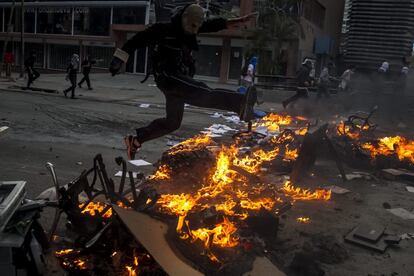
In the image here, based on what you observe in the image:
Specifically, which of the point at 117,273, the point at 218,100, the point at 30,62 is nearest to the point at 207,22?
the point at 218,100

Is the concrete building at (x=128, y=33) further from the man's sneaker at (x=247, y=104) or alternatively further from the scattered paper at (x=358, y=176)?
the man's sneaker at (x=247, y=104)

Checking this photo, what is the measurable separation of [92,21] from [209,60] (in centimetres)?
1064

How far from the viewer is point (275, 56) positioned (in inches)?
880

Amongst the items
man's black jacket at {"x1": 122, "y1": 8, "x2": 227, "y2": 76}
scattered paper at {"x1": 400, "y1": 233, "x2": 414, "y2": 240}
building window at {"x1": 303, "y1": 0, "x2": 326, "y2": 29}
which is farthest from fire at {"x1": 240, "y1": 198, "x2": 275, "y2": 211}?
building window at {"x1": 303, "y1": 0, "x2": 326, "y2": 29}

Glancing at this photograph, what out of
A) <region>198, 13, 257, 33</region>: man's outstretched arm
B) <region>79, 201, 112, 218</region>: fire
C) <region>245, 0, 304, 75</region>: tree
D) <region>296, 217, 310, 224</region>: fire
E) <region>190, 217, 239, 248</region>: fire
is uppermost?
<region>245, 0, 304, 75</region>: tree

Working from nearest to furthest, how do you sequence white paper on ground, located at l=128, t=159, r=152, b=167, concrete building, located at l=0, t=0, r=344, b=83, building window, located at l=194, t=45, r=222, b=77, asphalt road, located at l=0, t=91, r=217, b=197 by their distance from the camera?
asphalt road, located at l=0, t=91, r=217, b=197 < white paper on ground, located at l=128, t=159, r=152, b=167 < concrete building, located at l=0, t=0, r=344, b=83 < building window, located at l=194, t=45, r=222, b=77

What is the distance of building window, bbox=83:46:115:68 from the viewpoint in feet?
110

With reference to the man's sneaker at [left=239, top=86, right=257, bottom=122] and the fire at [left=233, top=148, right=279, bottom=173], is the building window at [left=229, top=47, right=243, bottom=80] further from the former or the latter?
the man's sneaker at [left=239, top=86, right=257, bottom=122]

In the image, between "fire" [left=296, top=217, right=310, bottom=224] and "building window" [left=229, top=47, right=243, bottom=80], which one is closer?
"fire" [left=296, top=217, right=310, bottom=224]

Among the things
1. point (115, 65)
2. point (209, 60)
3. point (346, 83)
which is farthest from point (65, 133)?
point (209, 60)

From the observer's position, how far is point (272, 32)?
2198 centimetres

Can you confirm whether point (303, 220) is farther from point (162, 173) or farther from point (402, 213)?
point (162, 173)

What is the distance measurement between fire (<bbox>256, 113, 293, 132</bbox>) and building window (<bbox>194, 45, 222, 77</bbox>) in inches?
682

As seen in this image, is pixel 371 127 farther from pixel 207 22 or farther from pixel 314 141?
pixel 207 22
